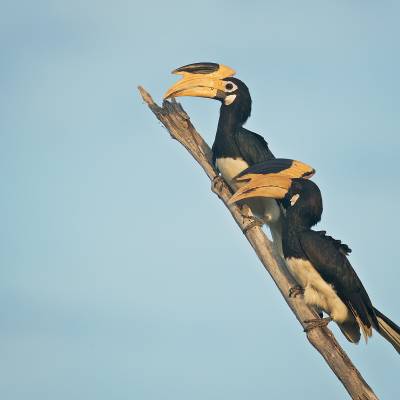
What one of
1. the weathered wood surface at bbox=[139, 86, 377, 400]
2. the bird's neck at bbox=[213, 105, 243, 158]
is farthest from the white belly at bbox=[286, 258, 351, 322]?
the bird's neck at bbox=[213, 105, 243, 158]

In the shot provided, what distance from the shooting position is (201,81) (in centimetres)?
1054

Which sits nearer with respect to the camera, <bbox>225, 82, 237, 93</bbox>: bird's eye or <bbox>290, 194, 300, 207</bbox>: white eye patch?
<bbox>290, 194, 300, 207</bbox>: white eye patch

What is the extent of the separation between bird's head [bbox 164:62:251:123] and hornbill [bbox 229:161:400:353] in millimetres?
1625

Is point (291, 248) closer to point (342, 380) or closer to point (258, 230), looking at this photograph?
point (258, 230)

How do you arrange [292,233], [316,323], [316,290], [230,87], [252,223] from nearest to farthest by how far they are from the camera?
1. [316,323]
2. [316,290]
3. [292,233]
4. [252,223]
5. [230,87]

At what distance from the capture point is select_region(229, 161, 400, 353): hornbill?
876cm

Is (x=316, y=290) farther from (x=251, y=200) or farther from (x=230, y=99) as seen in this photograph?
(x=230, y=99)

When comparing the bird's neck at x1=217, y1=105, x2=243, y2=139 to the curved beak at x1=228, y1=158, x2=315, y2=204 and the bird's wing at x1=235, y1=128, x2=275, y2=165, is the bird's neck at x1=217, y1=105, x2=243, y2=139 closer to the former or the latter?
the bird's wing at x1=235, y1=128, x2=275, y2=165

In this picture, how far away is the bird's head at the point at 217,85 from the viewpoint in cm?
1044

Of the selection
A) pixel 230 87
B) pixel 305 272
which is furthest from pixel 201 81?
pixel 305 272

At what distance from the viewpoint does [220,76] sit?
10641 mm

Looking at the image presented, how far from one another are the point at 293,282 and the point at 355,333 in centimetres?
73

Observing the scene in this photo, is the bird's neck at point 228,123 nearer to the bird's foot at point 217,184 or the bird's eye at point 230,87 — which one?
the bird's eye at point 230,87

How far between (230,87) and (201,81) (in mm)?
365
